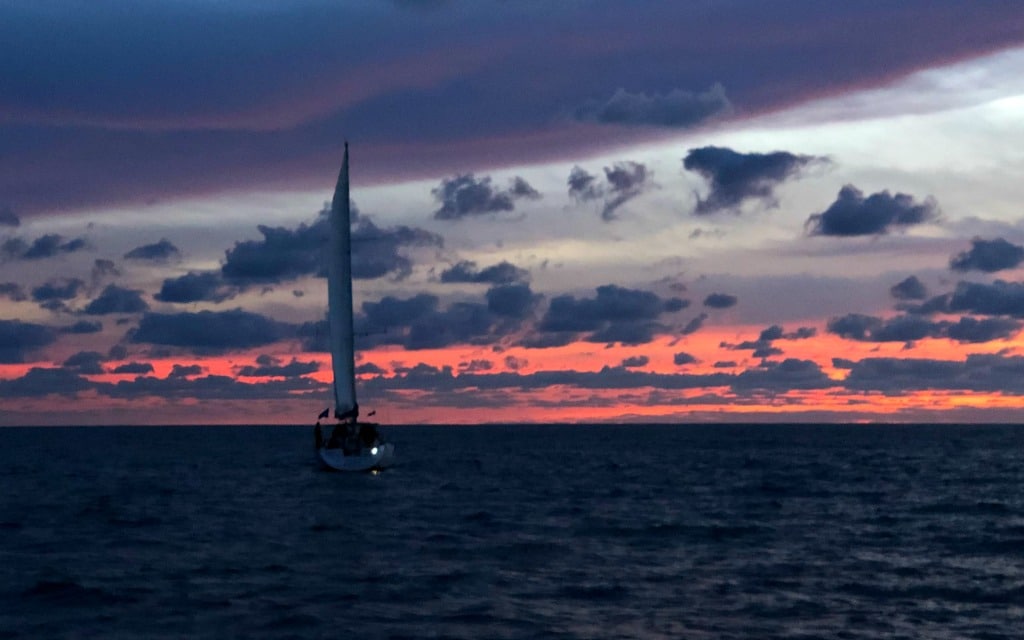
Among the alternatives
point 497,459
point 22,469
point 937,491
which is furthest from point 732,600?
point 497,459

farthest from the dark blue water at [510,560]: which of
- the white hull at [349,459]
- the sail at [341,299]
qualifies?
the sail at [341,299]

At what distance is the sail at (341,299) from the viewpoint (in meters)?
89.3

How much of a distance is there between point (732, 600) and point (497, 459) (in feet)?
357

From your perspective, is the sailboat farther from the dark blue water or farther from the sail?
the dark blue water

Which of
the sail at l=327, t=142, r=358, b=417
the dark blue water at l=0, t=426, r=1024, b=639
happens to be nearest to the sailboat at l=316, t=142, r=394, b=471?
the sail at l=327, t=142, r=358, b=417

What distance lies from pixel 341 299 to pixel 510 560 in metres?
47.5

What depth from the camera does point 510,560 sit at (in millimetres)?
44906

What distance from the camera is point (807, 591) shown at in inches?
1502

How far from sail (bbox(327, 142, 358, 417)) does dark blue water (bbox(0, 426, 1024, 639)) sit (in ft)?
21.7

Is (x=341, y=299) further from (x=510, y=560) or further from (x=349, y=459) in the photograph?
(x=510, y=560)

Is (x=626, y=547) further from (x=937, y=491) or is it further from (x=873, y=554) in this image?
(x=937, y=491)

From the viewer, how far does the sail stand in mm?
89312

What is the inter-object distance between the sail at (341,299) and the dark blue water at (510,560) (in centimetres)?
662

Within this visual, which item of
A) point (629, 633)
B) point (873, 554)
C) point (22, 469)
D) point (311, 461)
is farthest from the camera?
point (311, 461)
